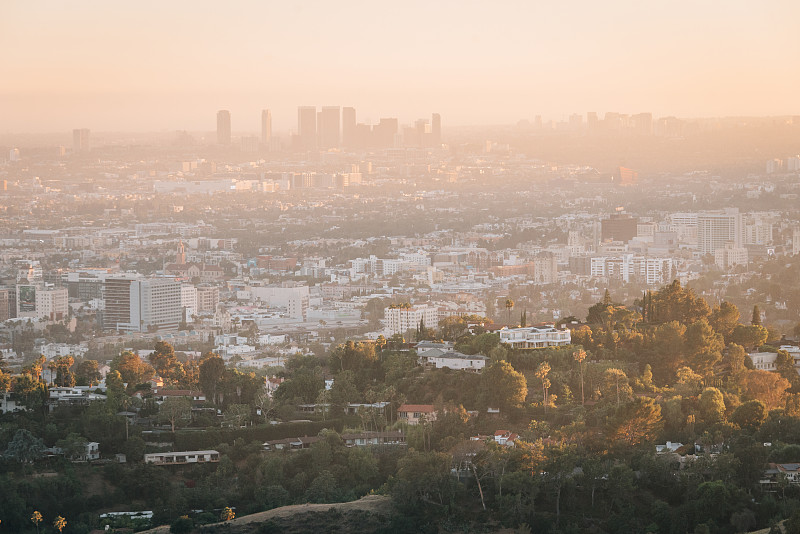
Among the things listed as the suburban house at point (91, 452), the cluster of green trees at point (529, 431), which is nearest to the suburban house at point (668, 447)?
the cluster of green trees at point (529, 431)

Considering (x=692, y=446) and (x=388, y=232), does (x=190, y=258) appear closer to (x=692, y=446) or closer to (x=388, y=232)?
(x=388, y=232)

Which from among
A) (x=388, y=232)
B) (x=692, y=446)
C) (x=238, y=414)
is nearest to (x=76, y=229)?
(x=388, y=232)

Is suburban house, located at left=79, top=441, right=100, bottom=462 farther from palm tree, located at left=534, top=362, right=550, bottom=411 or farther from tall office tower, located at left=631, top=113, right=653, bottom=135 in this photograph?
tall office tower, located at left=631, top=113, right=653, bottom=135

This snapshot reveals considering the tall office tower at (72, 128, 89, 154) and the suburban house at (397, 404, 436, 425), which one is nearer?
the suburban house at (397, 404, 436, 425)

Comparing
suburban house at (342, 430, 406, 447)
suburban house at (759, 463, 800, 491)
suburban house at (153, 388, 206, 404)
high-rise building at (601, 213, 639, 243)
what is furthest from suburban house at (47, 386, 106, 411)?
high-rise building at (601, 213, 639, 243)

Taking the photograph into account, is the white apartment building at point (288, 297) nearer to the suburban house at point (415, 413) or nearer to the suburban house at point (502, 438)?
the suburban house at point (415, 413)
